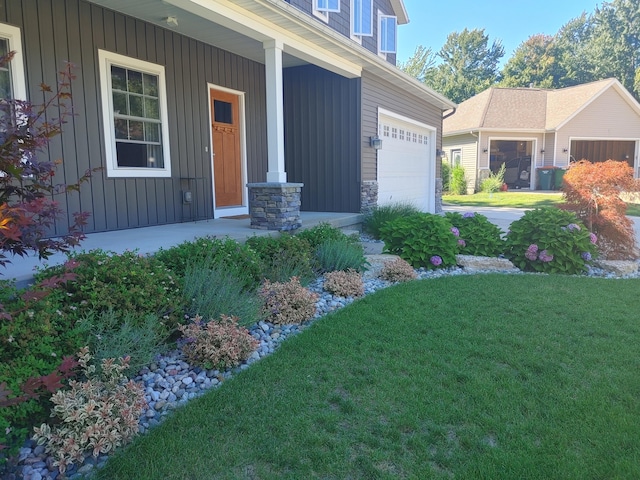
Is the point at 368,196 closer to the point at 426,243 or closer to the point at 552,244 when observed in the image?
the point at 426,243

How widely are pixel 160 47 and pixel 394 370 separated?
5.62m

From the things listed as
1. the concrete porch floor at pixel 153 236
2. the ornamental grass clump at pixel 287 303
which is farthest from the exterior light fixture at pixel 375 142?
the ornamental grass clump at pixel 287 303

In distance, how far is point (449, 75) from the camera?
40531 mm

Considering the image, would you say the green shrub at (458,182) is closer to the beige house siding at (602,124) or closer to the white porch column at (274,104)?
the beige house siding at (602,124)

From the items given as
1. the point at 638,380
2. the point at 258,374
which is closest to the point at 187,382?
the point at 258,374

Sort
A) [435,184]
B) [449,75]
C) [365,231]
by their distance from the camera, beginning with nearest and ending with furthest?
[365,231], [435,184], [449,75]

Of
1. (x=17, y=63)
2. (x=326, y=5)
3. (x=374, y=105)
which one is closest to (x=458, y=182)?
(x=374, y=105)

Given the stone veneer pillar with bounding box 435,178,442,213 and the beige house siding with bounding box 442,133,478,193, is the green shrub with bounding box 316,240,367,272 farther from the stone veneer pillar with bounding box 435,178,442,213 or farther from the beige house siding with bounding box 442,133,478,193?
the beige house siding with bounding box 442,133,478,193

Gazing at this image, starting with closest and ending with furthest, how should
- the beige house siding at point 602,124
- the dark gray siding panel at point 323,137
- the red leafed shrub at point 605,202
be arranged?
1. the red leafed shrub at point 605,202
2. the dark gray siding panel at point 323,137
3. the beige house siding at point 602,124

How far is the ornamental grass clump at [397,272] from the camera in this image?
512 cm

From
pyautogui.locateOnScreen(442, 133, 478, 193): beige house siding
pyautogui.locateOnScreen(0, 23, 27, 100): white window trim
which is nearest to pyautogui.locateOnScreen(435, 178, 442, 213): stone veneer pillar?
pyautogui.locateOnScreen(442, 133, 478, 193): beige house siding

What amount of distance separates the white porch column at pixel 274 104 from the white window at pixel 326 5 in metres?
3.29

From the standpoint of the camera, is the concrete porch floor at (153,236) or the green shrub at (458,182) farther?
the green shrub at (458,182)

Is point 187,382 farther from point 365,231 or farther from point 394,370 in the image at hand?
point 365,231
